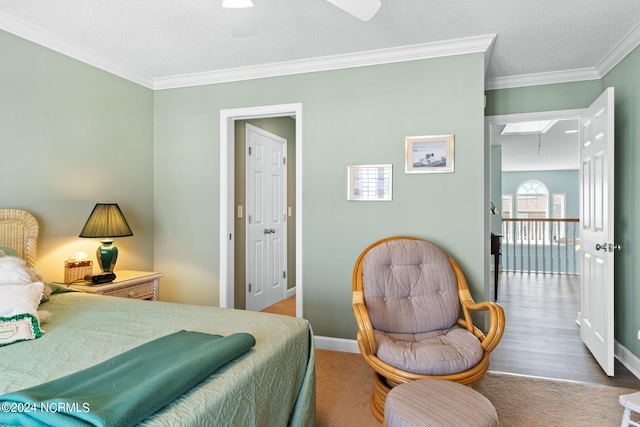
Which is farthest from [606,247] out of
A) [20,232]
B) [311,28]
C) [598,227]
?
[20,232]

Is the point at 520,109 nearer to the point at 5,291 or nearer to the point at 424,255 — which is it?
the point at 424,255

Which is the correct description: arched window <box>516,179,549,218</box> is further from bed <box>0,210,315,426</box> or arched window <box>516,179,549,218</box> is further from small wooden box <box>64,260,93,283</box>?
small wooden box <box>64,260,93,283</box>

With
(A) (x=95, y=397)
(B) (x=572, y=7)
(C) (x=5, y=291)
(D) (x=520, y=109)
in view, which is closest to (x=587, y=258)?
(D) (x=520, y=109)

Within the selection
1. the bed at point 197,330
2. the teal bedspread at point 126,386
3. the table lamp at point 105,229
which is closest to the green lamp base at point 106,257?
the table lamp at point 105,229

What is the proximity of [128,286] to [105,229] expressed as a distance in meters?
0.49

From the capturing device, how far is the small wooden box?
2831 mm

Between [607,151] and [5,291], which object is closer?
[5,291]

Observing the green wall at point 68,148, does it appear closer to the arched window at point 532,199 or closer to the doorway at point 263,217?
the doorway at point 263,217

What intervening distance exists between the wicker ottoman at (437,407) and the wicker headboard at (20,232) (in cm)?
259

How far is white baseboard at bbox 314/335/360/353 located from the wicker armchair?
735 millimetres

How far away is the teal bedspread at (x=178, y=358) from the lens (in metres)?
1.17

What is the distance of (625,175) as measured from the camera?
3051 millimetres

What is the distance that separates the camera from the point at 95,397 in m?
1.01

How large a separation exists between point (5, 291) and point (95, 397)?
113cm
